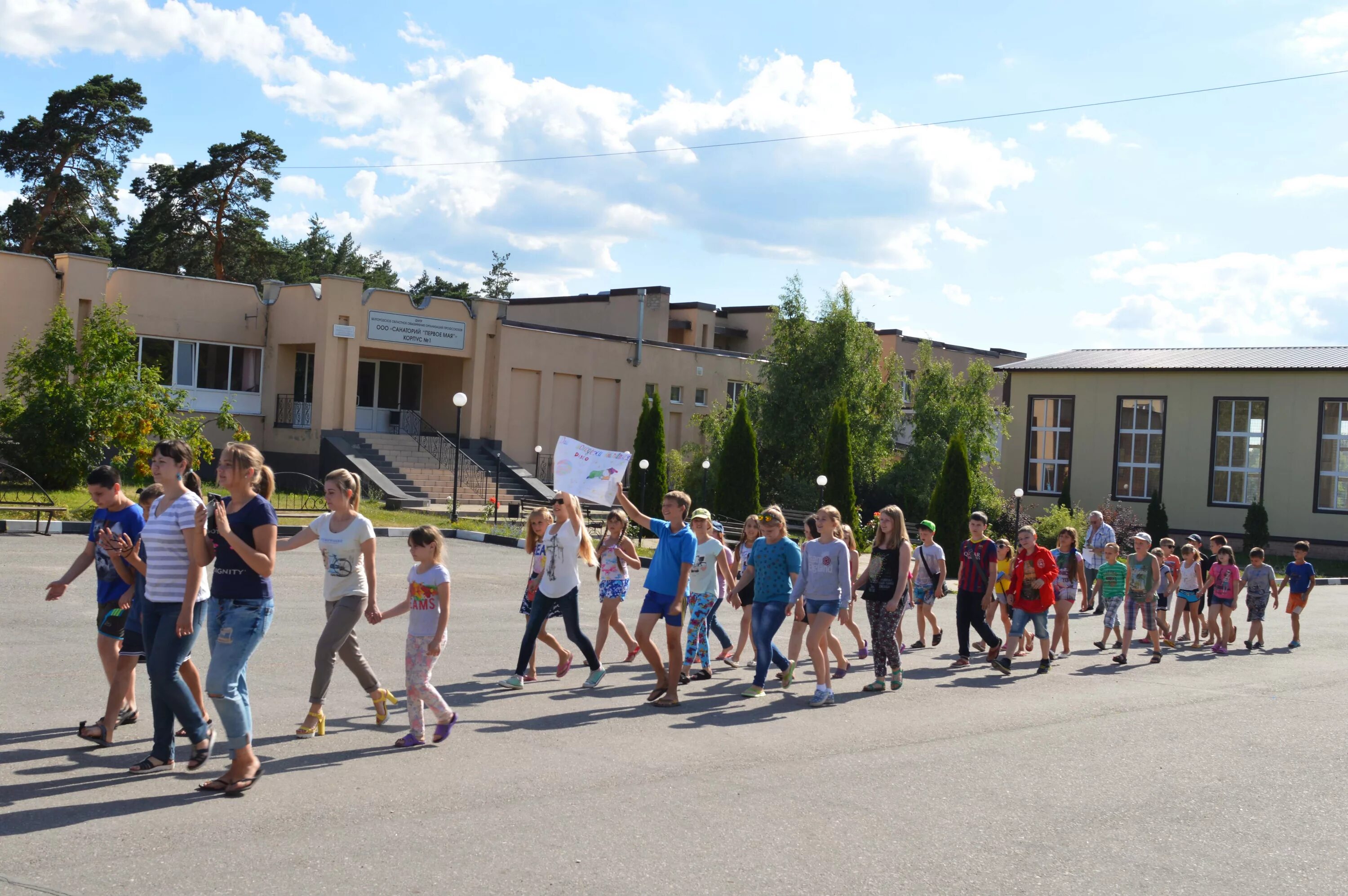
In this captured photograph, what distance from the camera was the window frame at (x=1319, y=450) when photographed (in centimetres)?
4153

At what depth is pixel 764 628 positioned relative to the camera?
10195 mm

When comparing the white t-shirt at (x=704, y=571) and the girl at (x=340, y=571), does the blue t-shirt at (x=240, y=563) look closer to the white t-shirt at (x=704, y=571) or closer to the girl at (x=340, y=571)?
the girl at (x=340, y=571)

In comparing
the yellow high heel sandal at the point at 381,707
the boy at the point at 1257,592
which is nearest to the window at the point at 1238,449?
the boy at the point at 1257,592

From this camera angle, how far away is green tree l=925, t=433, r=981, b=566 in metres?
29.7

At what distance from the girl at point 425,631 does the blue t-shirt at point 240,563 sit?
1247 mm

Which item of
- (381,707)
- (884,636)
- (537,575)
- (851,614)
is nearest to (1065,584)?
(851,614)

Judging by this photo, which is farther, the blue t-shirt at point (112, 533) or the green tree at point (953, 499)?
the green tree at point (953, 499)

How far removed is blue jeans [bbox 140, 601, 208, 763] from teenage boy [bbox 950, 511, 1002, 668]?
852 cm

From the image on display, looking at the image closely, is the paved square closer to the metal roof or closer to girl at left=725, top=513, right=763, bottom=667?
girl at left=725, top=513, right=763, bottom=667

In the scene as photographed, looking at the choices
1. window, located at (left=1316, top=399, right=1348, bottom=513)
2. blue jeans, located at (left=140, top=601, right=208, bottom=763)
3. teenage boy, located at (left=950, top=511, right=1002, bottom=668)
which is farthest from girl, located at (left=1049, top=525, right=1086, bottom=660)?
window, located at (left=1316, top=399, right=1348, bottom=513)

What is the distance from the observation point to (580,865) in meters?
5.28

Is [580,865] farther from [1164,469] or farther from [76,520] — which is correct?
[1164,469]

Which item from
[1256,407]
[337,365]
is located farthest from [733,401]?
[1256,407]

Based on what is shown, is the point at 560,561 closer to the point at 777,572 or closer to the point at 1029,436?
the point at 777,572
